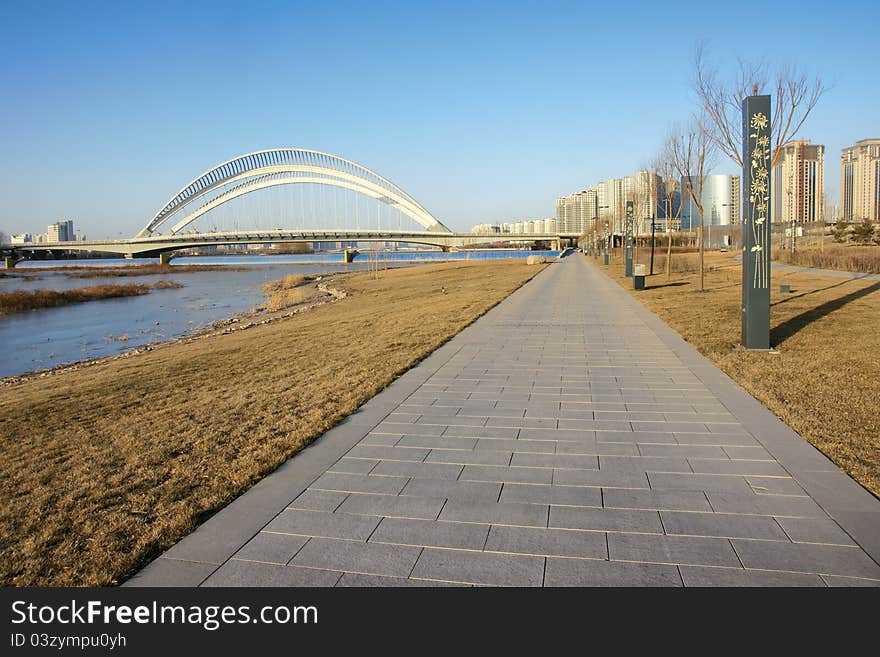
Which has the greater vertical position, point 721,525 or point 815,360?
point 815,360

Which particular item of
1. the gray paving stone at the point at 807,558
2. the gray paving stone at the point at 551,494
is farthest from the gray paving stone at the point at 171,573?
the gray paving stone at the point at 807,558

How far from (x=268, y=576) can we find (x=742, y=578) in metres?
2.20

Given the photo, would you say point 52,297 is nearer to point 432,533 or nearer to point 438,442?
point 438,442

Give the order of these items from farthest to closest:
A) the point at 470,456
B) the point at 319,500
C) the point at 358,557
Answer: the point at 470,456 < the point at 319,500 < the point at 358,557

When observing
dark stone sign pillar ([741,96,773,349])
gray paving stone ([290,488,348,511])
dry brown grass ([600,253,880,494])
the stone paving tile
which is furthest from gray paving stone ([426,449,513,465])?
dark stone sign pillar ([741,96,773,349])

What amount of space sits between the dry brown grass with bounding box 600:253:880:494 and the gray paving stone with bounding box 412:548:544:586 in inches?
94.7

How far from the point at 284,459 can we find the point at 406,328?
8344 mm

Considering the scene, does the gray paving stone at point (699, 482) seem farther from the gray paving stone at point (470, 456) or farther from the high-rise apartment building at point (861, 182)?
the high-rise apartment building at point (861, 182)

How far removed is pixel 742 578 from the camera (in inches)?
114

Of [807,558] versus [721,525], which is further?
[721,525]

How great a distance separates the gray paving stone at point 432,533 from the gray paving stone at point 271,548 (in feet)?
1.33

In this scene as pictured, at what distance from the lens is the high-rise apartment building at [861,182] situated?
91.9 metres

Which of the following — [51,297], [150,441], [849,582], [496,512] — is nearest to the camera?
[849,582]

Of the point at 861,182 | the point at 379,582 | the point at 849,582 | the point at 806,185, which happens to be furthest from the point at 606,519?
the point at 861,182
